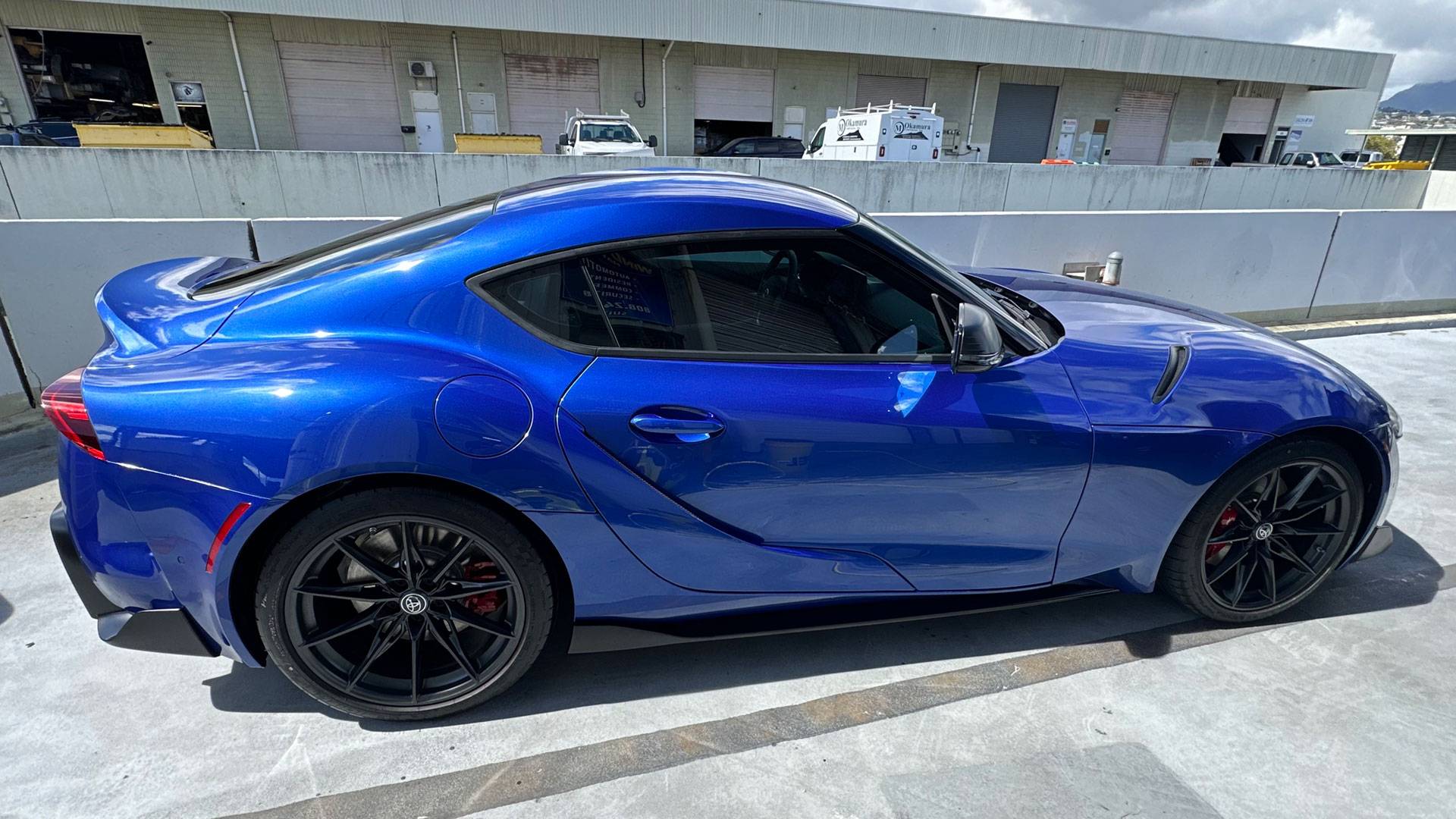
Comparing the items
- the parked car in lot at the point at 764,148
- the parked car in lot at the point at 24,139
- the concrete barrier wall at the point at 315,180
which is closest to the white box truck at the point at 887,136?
the parked car in lot at the point at 764,148

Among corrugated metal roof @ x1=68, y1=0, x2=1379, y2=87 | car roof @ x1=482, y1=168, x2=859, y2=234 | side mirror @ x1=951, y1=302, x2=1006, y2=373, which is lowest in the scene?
side mirror @ x1=951, y1=302, x2=1006, y2=373

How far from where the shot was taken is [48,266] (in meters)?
4.09

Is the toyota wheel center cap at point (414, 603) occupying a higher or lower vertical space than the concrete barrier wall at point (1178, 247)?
lower

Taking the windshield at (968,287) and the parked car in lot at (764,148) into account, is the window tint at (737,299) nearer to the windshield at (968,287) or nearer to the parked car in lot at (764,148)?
the windshield at (968,287)

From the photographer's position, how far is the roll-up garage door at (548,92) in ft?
76.0

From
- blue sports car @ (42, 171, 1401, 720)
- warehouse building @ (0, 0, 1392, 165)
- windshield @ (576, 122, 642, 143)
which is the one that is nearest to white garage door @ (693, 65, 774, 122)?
warehouse building @ (0, 0, 1392, 165)

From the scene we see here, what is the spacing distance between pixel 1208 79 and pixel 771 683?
38.4 metres

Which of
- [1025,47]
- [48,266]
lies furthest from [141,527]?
[1025,47]

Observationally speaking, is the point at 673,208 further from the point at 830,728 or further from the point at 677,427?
the point at 830,728

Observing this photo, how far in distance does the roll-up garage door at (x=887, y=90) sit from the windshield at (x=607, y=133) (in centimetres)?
1265

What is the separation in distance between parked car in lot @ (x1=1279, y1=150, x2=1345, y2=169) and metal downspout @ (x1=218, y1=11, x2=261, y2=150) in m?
39.4

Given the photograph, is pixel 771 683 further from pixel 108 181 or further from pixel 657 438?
pixel 108 181

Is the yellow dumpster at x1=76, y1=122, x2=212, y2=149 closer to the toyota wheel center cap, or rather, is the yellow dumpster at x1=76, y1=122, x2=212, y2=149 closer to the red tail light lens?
the red tail light lens

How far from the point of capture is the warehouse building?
20656mm
